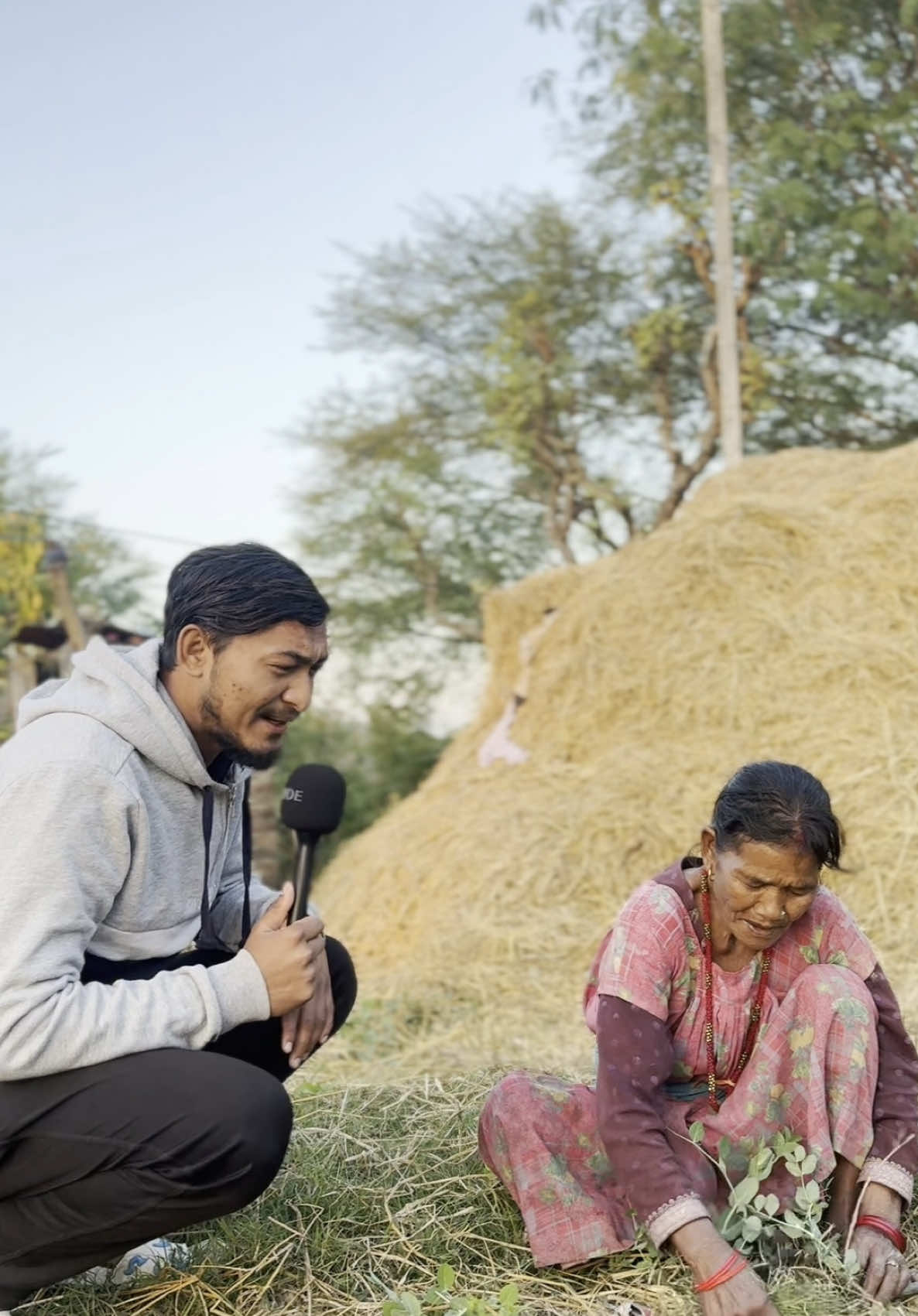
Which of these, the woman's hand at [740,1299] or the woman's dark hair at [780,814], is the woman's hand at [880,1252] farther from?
the woman's dark hair at [780,814]

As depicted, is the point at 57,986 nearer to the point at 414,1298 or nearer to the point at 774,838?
the point at 414,1298

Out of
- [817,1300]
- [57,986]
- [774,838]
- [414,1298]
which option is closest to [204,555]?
[57,986]

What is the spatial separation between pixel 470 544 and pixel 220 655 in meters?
14.4

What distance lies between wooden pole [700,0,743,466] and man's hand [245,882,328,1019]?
10.1 m

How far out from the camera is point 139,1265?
2.39m

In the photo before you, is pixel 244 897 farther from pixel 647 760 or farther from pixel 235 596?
pixel 647 760

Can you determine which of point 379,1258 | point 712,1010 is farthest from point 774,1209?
point 379,1258

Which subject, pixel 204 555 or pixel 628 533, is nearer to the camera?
pixel 204 555

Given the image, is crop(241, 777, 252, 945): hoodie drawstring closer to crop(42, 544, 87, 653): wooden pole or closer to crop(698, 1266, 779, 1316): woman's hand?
crop(698, 1266, 779, 1316): woman's hand

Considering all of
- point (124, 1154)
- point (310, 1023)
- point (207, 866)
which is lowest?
point (124, 1154)

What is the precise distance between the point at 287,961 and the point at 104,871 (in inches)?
12.2

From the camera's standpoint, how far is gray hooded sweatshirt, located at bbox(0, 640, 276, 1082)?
1999 mm

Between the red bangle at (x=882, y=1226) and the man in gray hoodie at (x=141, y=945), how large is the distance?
956 mm

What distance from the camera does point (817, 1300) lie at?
212 centimetres
